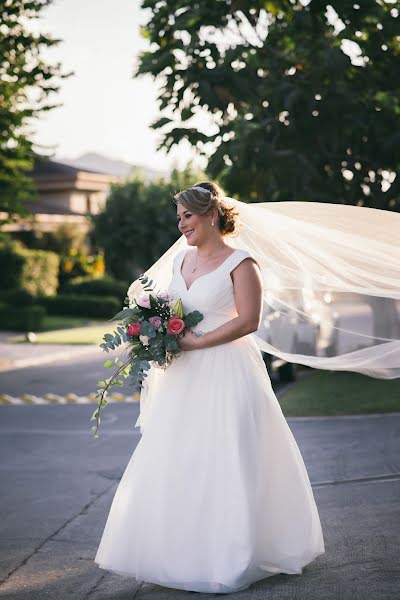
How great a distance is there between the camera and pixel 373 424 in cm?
1126

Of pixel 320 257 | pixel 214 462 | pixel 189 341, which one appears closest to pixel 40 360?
pixel 320 257

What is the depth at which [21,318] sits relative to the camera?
3108 cm

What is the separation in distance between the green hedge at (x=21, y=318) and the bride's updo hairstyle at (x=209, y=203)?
84.8ft

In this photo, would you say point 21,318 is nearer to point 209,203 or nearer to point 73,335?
point 73,335

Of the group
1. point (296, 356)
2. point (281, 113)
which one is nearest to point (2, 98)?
point (281, 113)

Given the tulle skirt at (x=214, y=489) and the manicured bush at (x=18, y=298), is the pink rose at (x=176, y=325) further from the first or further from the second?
the manicured bush at (x=18, y=298)

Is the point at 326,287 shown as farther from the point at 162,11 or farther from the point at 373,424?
the point at 162,11

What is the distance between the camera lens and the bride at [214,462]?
5.26 m

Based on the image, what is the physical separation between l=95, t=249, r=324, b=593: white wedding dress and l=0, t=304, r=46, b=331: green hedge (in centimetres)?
2579

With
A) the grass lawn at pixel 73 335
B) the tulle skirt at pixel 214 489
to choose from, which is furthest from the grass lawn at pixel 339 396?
the grass lawn at pixel 73 335

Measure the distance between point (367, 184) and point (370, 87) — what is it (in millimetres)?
2202

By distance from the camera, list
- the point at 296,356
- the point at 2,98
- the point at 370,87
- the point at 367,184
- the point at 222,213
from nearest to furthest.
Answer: the point at 222,213 < the point at 296,356 < the point at 370,87 < the point at 367,184 < the point at 2,98

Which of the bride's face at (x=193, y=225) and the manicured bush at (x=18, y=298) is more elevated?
the bride's face at (x=193, y=225)


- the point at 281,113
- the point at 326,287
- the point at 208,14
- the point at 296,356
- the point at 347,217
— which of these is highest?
the point at 208,14
